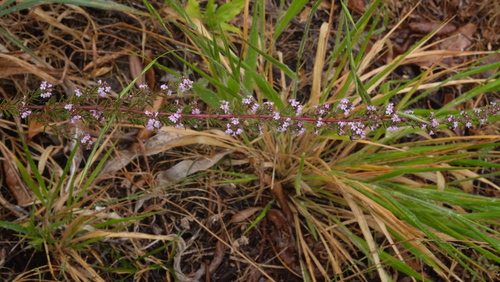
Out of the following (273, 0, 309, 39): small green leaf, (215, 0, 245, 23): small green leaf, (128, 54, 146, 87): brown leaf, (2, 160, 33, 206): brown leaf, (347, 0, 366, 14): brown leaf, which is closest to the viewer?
(273, 0, 309, 39): small green leaf

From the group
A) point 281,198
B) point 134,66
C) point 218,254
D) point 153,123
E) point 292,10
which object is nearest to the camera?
point 153,123

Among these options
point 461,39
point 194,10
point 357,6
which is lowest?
point 461,39

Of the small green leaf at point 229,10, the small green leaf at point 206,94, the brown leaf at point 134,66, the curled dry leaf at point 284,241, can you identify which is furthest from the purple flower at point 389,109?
the brown leaf at point 134,66

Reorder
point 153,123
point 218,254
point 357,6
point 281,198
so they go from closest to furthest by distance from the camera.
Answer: point 153,123 → point 218,254 → point 281,198 → point 357,6

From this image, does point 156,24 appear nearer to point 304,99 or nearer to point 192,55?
point 192,55

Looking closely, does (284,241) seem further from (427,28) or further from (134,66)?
(427,28)

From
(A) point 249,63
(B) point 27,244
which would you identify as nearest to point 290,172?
(A) point 249,63

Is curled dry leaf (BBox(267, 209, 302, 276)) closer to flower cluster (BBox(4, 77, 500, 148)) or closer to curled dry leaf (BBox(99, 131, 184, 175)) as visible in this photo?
curled dry leaf (BBox(99, 131, 184, 175))

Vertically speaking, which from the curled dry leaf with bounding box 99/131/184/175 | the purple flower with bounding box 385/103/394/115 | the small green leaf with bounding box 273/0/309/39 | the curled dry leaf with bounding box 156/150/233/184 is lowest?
the curled dry leaf with bounding box 156/150/233/184

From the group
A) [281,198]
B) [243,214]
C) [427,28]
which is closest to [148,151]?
[243,214]

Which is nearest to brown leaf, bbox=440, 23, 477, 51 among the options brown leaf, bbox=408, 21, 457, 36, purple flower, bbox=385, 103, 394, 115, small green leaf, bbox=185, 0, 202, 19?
brown leaf, bbox=408, 21, 457, 36

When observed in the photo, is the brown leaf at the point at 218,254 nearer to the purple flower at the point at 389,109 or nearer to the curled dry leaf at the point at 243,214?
the curled dry leaf at the point at 243,214

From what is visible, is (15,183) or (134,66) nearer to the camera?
(15,183)
